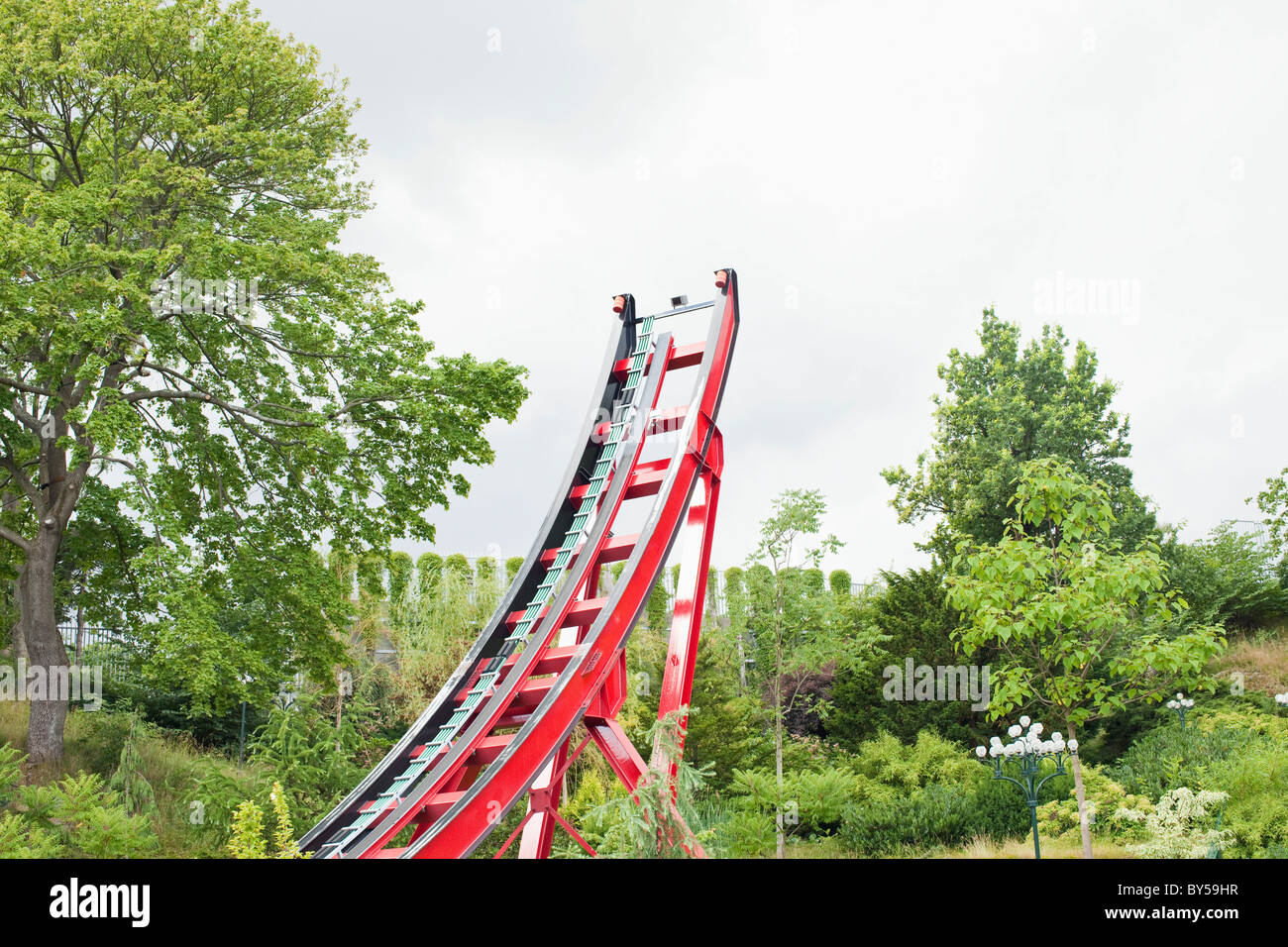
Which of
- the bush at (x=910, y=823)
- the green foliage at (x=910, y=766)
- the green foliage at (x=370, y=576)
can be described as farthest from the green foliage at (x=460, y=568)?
the bush at (x=910, y=823)

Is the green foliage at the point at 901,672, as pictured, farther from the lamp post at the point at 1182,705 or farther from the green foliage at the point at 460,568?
the green foliage at the point at 460,568

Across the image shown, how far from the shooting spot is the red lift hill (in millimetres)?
6512

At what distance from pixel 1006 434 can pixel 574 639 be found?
630 inches

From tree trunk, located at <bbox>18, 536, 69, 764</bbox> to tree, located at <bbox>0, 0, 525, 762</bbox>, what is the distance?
27mm

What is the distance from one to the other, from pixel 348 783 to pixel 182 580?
3.21m

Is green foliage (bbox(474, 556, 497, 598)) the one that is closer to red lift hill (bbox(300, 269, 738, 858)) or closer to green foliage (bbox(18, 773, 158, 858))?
green foliage (bbox(18, 773, 158, 858))

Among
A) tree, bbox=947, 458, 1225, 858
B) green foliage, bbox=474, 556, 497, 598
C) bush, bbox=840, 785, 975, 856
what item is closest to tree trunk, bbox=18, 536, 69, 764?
green foliage, bbox=474, 556, 497, 598

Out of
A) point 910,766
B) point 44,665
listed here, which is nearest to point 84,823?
point 44,665

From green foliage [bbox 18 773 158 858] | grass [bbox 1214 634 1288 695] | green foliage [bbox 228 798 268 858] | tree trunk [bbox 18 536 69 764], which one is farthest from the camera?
grass [bbox 1214 634 1288 695]

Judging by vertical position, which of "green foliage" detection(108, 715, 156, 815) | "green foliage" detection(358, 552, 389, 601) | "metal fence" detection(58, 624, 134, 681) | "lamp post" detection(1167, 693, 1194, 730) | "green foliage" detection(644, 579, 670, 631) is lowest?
"green foliage" detection(108, 715, 156, 815)

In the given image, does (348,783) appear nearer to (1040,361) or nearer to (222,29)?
(222,29)

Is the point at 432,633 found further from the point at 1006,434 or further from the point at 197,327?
the point at 1006,434

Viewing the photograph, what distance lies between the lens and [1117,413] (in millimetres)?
22641

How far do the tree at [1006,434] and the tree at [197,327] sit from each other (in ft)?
39.8
